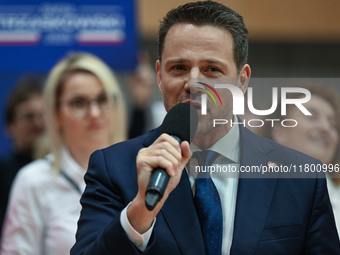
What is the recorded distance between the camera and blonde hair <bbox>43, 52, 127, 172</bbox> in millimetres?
3236

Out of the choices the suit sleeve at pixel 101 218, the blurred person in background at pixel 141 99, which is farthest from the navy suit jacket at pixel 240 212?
the blurred person in background at pixel 141 99

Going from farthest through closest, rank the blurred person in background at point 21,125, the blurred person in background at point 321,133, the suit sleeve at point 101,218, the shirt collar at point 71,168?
the blurred person in background at point 21,125 → the shirt collar at point 71,168 → the blurred person in background at point 321,133 → the suit sleeve at point 101,218

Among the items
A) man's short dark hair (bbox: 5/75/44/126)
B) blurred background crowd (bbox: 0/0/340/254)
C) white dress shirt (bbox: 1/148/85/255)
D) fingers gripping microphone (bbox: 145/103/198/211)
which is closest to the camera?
fingers gripping microphone (bbox: 145/103/198/211)

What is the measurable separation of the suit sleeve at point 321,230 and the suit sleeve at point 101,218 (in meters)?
0.64

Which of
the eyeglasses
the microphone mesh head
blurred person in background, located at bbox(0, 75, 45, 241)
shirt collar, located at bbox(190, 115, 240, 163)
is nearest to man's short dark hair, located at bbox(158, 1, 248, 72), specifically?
shirt collar, located at bbox(190, 115, 240, 163)

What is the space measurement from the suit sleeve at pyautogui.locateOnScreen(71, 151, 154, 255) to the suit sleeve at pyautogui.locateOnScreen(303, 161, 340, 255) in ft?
2.10

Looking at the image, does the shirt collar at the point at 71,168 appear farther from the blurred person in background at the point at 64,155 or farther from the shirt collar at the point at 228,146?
the shirt collar at the point at 228,146

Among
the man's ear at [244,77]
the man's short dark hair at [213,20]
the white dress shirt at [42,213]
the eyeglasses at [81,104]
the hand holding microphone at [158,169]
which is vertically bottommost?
the white dress shirt at [42,213]

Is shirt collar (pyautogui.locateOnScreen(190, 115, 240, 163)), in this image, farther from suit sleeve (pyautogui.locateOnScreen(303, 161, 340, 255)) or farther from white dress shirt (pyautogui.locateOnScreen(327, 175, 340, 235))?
white dress shirt (pyautogui.locateOnScreen(327, 175, 340, 235))

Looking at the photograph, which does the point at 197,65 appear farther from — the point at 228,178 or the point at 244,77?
the point at 228,178

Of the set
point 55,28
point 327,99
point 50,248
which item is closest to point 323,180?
point 327,99

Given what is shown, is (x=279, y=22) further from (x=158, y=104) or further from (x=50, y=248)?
(x=50, y=248)

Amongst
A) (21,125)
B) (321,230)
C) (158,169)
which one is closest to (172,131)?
Answer: (158,169)

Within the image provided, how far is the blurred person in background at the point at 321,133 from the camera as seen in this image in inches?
100.0
